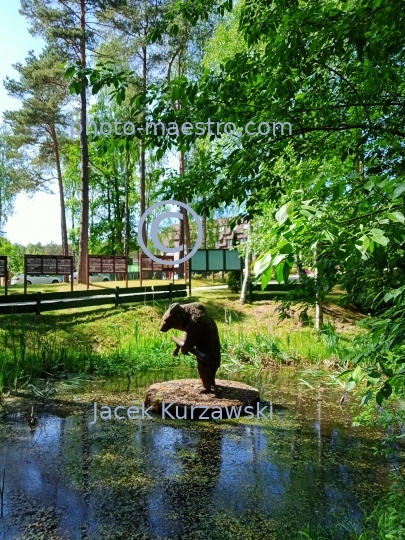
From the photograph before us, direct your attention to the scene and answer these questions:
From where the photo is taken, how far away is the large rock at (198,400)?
4.09 m

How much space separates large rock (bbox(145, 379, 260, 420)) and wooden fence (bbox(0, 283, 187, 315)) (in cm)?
380

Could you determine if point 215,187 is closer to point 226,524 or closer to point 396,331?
point 396,331

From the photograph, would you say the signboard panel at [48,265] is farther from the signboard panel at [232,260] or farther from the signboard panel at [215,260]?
the signboard panel at [232,260]

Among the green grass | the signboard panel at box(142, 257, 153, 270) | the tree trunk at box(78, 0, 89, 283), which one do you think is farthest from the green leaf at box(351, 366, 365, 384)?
the tree trunk at box(78, 0, 89, 283)

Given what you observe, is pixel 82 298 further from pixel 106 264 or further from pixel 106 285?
pixel 106 285

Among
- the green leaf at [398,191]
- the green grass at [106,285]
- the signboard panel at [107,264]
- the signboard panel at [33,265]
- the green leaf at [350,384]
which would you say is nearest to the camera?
the green leaf at [398,191]

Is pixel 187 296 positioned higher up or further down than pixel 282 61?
further down

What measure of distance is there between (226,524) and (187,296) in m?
7.18

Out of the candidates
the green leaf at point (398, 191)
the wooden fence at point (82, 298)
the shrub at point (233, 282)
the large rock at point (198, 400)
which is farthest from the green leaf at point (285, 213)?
the shrub at point (233, 282)

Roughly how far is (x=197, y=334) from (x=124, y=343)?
357cm

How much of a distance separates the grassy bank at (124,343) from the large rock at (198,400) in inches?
58.8

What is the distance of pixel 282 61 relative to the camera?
2.23m

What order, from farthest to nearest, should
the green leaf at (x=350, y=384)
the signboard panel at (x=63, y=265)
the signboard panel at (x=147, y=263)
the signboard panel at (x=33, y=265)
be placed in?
the signboard panel at (x=147, y=263) → the signboard panel at (x=63, y=265) → the signboard panel at (x=33, y=265) → the green leaf at (x=350, y=384)

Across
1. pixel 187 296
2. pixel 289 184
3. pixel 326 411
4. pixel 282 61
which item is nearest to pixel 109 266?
pixel 187 296
